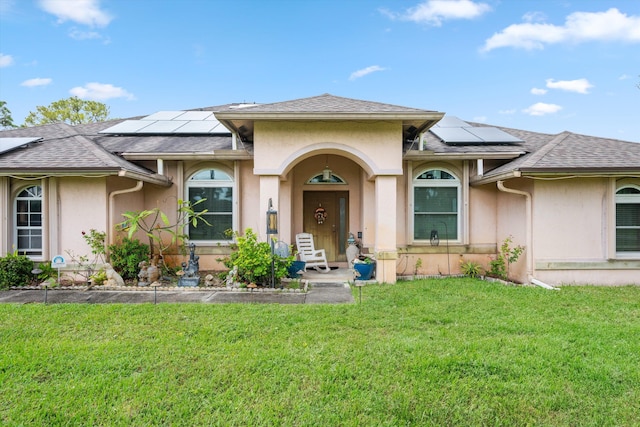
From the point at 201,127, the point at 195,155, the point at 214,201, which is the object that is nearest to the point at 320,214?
the point at 214,201

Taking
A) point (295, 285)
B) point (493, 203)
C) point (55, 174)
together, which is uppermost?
point (55, 174)

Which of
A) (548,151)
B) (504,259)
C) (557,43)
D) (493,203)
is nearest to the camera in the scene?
(548,151)

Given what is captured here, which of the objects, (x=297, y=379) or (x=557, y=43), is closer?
(x=297, y=379)

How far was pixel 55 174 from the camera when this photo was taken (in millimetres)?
6688

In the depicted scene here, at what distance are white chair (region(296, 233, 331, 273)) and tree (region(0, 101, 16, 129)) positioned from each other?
26.5 meters

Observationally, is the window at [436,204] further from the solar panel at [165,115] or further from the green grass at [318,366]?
the solar panel at [165,115]

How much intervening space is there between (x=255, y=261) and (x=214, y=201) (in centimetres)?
282

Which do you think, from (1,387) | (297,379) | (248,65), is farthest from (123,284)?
(248,65)

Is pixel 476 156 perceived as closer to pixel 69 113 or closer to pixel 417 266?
pixel 417 266

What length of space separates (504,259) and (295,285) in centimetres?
526

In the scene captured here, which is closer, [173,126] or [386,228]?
[386,228]

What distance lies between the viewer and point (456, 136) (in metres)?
8.91

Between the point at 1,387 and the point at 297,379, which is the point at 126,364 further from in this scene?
the point at 297,379

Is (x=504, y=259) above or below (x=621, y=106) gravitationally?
below
